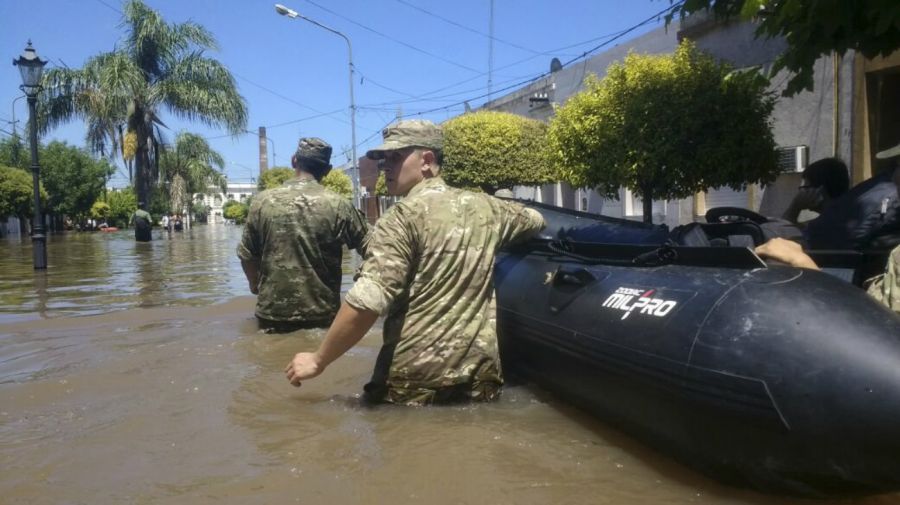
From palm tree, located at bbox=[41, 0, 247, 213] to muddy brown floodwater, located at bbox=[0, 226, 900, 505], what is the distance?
70.8 ft

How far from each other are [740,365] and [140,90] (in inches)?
A: 999

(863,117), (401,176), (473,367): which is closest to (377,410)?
(473,367)

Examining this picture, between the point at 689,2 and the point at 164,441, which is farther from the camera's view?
the point at 689,2

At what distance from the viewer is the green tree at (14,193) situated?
33938 mm

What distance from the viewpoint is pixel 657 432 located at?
243cm

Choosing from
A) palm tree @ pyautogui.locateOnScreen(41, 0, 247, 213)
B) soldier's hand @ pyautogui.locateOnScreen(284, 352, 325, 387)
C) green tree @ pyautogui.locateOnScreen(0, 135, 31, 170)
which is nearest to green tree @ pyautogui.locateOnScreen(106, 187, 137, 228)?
green tree @ pyautogui.locateOnScreen(0, 135, 31, 170)

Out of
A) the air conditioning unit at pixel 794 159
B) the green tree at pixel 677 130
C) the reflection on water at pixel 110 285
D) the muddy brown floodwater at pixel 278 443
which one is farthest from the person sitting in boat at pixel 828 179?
the air conditioning unit at pixel 794 159

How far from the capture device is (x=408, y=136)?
3.12 m

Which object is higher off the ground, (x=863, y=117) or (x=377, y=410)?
(x=863, y=117)

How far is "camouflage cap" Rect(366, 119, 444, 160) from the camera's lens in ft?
10.2

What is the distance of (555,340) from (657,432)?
0.64 m

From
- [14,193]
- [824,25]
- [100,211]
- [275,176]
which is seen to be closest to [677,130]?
[824,25]

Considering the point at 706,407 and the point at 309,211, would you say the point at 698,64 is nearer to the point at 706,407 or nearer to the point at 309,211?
the point at 309,211

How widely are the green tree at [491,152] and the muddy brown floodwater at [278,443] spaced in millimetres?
Answer: 13600
